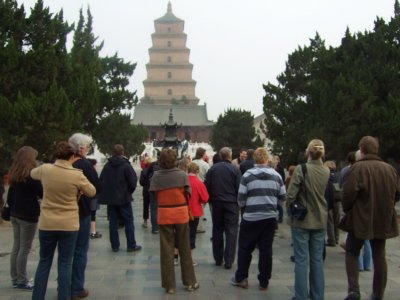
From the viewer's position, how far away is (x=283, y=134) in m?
19.5

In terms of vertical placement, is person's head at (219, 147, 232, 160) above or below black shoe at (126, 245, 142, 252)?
above

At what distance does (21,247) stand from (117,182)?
2.53 m

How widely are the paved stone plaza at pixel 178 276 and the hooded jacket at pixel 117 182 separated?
85 cm

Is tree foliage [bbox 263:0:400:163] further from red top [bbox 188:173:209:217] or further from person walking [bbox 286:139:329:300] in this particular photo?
person walking [bbox 286:139:329:300]

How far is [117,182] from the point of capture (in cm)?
808

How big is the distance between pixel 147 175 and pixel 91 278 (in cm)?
398

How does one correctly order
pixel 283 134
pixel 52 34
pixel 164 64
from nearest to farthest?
pixel 52 34 → pixel 283 134 → pixel 164 64

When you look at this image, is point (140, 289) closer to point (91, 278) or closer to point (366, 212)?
point (91, 278)

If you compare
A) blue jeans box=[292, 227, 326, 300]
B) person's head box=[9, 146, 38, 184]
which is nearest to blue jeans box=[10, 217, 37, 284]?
person's head box=[9, 146, 38, 184]

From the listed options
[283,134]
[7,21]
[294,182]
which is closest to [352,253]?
[294,182]

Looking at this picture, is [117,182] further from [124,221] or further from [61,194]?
[61,194]

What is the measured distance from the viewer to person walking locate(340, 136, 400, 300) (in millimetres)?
5145

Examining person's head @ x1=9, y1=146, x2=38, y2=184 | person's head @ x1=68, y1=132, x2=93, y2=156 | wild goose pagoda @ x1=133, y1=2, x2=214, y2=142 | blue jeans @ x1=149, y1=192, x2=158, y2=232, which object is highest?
wild goose pagoda @ x1=133, y1=2, x2=214, y2=142

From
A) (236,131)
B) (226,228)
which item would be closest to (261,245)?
(226,228)
